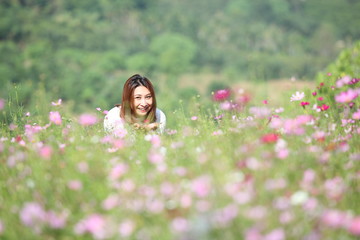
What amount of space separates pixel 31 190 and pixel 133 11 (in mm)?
77835

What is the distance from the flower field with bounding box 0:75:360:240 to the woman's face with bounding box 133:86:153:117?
1.26 metres

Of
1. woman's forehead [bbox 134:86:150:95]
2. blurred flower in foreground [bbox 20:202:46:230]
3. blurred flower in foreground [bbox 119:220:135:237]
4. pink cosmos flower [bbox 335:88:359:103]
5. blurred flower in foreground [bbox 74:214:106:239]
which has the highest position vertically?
woman's forehead [bbox 134:86:150:95]

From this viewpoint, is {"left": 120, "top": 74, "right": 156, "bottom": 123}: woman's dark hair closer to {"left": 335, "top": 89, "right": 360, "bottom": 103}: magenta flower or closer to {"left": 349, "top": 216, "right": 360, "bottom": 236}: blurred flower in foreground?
{"left": 335, "top": 89, "right": 360, "bottom": 103}: magenta flower

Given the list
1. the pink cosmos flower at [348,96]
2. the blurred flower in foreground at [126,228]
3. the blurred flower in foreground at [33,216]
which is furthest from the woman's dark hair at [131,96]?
the blurred flower in foreground at [126,228]

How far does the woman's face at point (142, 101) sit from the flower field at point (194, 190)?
126cm

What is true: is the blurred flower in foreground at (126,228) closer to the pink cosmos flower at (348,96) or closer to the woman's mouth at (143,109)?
the pink cosmos flower at (348,96)

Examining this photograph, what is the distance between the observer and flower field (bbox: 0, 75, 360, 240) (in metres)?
1.38

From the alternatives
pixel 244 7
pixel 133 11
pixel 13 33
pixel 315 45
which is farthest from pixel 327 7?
pixel 13 33

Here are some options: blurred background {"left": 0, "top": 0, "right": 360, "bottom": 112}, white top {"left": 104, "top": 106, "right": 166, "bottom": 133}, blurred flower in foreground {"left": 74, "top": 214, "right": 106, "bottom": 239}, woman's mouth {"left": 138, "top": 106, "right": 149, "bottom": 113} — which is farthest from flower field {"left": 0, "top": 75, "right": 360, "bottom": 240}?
blurred background {"left": 0, "top": 0, "right": 360, "bottom": 112}

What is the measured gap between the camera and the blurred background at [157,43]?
46094 mm

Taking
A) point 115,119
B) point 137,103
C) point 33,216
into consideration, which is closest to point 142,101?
point 137,103

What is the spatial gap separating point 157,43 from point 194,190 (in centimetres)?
6622

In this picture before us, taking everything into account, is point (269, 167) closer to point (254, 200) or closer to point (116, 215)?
point (254, 200)

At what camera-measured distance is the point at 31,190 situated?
1.86m
